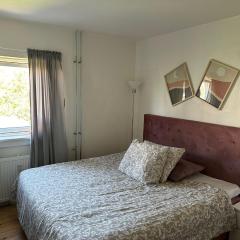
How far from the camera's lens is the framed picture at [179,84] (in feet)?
10.4

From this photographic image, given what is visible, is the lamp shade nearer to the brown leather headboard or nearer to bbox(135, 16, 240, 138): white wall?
bbox(135, 16, 240, 138): white wall

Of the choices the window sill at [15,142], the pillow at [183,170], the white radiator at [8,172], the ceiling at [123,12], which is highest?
the ceiling at [123,12]

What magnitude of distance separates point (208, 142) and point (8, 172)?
2483mm

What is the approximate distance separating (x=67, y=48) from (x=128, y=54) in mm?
1030

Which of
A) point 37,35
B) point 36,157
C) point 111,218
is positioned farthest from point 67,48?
point 111,218

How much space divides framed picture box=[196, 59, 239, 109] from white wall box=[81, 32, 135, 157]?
1354 mm

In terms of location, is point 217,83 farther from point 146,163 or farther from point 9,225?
point 9,225

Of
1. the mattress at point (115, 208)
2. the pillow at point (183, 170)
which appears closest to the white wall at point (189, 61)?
the pillow at point (183, 170)

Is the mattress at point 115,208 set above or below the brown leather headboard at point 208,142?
below

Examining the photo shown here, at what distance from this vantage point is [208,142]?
287cm

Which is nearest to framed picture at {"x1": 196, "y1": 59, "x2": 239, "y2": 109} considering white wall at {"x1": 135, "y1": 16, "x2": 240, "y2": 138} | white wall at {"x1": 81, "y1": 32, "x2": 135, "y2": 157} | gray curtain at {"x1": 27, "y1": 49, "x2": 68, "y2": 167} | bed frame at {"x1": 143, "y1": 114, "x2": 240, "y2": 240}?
white wall at {"x1": 135, "y1": 16, "x2": 240, "y2": 138}

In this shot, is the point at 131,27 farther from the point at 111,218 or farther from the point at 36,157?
the point at 111,218

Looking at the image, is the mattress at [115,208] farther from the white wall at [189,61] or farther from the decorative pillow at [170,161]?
the white wall at [189,61]

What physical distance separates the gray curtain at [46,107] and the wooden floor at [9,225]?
0.62 meters
